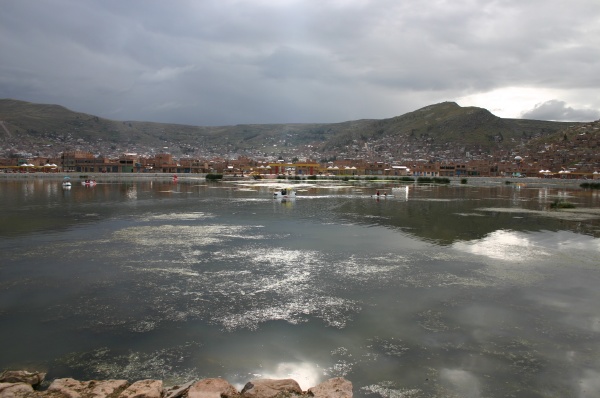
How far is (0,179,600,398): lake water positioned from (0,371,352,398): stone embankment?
1.97 feet

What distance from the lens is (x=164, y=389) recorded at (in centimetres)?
688

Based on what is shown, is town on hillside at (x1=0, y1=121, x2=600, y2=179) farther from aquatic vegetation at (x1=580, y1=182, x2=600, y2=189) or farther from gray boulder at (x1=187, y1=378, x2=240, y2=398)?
gray boulder at (x1=187, y1=378, x2=240, y2=398)

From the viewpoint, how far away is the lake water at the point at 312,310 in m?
7.98

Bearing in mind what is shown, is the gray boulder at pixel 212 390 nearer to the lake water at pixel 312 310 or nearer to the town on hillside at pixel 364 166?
the lake water at pixel 312 310

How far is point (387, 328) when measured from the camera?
9961 mm

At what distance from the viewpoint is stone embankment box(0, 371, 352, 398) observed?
21.8 ft

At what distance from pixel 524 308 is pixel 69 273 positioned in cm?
1426

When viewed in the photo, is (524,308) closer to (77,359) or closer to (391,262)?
(391,262)

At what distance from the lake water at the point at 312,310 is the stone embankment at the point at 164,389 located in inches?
23.6

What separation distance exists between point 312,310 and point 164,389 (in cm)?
489

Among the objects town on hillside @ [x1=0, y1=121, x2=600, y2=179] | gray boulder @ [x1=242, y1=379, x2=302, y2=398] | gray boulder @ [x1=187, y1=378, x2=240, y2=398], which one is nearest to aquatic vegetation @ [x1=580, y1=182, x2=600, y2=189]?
town on hillside @ [x1=0, y1=121, x2=600, y2=179]

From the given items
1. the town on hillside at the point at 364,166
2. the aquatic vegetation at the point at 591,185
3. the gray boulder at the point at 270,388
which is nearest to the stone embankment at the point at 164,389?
the gray boulder at the point at 270,388

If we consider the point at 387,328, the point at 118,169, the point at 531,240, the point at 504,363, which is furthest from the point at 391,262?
the point at 118,169

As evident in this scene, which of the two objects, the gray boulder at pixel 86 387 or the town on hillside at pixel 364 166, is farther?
the town on hillside at pixel 364 166
